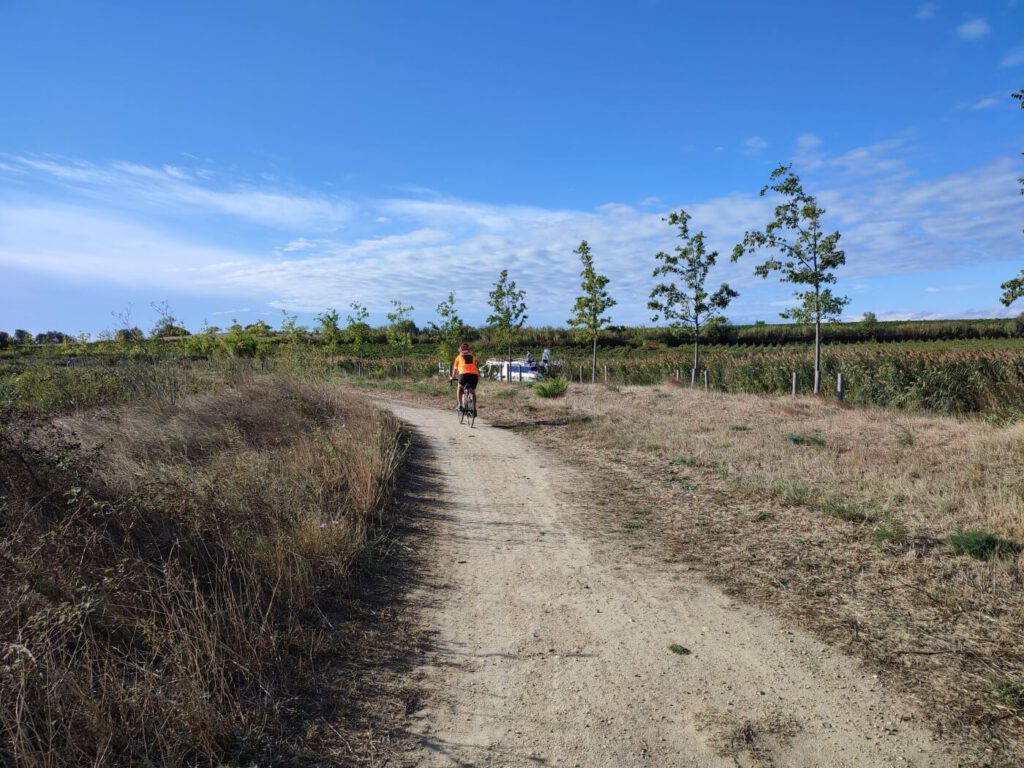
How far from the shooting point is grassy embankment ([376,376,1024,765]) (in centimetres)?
398

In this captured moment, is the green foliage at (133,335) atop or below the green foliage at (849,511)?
atop

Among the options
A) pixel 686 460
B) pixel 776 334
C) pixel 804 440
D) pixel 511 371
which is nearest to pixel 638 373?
pixel 511 371

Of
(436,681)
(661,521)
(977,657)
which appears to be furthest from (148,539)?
(977,657)

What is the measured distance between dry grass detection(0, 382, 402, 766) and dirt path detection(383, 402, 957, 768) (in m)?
1.01

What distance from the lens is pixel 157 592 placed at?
4125 millimetres

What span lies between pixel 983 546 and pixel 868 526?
3.47 ft

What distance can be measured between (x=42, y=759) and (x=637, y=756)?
2.79m

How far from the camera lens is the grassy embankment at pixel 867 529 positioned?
3980 millimetres

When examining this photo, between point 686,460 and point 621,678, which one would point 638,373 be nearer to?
point 686,460

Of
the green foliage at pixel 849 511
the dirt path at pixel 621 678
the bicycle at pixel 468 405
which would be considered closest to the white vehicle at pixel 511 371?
the bicycle at pixel 468 405

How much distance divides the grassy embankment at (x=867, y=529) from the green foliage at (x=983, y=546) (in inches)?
0.6

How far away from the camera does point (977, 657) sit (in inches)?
159

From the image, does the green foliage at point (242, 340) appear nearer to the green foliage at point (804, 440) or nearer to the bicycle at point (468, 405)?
the bicycle at point (468, 405)

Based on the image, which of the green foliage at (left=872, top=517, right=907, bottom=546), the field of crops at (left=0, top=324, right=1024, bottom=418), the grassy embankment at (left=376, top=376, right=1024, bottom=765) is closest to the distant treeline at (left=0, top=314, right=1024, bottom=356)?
the field of crops at (left=0, top=324, right=1024, bottom=418)
